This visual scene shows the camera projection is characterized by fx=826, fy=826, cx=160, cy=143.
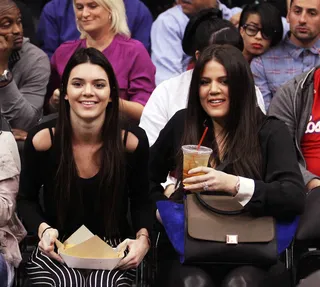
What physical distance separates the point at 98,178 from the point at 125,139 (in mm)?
217

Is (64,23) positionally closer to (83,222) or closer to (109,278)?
(83,222)

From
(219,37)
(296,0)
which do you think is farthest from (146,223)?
(296,0)

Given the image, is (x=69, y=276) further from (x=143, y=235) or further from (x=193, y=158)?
(x=193, y=158)

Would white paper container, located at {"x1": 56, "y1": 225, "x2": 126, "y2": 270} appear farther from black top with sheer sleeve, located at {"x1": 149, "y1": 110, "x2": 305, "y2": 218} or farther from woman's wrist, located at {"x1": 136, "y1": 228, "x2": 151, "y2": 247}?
black top with sheer sleeve, located at {"x1": 149, "y1": 110, "x2": 305, "y2": 218}

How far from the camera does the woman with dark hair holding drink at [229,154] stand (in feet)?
10.9

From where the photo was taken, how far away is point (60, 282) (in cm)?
338

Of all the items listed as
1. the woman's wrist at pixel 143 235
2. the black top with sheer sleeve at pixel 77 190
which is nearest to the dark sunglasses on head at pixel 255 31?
the black top with sheer sleeve at pixel 77 190

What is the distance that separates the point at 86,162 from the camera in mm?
3717

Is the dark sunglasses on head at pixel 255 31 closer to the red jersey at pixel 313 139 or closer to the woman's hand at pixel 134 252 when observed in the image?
the red jersey at pixel 313 139

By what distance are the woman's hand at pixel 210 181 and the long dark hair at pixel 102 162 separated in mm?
491

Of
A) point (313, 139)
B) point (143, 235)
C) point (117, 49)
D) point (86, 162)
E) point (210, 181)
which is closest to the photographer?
point (210, 181)

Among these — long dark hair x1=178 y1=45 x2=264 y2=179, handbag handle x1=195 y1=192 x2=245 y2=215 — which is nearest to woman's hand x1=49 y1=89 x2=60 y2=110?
long dark hair x1=178 y1=45 x2=264 y2=179

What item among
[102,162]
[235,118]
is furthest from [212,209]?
[102,162]

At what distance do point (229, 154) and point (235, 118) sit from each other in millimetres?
179
